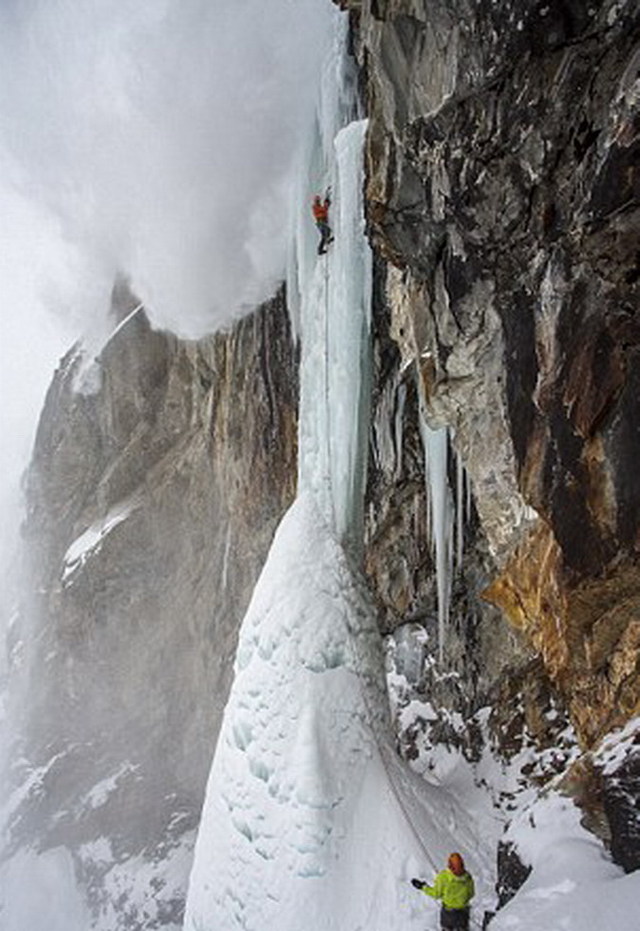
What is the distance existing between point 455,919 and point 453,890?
9.6 inches

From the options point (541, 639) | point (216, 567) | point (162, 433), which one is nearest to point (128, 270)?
point (162, 433)

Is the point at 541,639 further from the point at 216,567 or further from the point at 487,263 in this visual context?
the point at 216,567

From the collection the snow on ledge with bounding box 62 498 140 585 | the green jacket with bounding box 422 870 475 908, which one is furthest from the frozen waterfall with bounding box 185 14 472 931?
the snow on ledge with bounding box 62 498 140 585

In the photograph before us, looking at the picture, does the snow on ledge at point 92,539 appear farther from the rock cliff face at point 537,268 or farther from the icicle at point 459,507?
the rock cliff face at point 537,268

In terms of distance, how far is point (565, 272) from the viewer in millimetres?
4793

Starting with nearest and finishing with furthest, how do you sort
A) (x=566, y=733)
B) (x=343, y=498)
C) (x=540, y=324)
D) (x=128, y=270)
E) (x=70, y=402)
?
(x=540, y=324)
(x=566, y=733)
(x=343, y=498)
(x=128, y=270)
(x=70, y=402)

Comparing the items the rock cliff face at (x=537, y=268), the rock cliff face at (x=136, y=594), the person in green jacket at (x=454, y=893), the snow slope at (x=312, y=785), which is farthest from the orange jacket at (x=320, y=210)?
the person in green jacket at (x=454, y=893)

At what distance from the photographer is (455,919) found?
17.1ft

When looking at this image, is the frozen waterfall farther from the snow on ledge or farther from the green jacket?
the snow on ledge

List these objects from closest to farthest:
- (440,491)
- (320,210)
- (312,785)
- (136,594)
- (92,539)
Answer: (312,785) → (440,491) → (320,210) → (136,594) → (92,539)

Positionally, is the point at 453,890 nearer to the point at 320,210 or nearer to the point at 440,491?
the point at 440,491

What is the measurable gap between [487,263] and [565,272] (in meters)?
0.97

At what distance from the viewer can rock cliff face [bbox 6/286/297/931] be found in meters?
16.6

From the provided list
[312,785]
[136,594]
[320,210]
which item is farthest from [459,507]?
[136,594]
